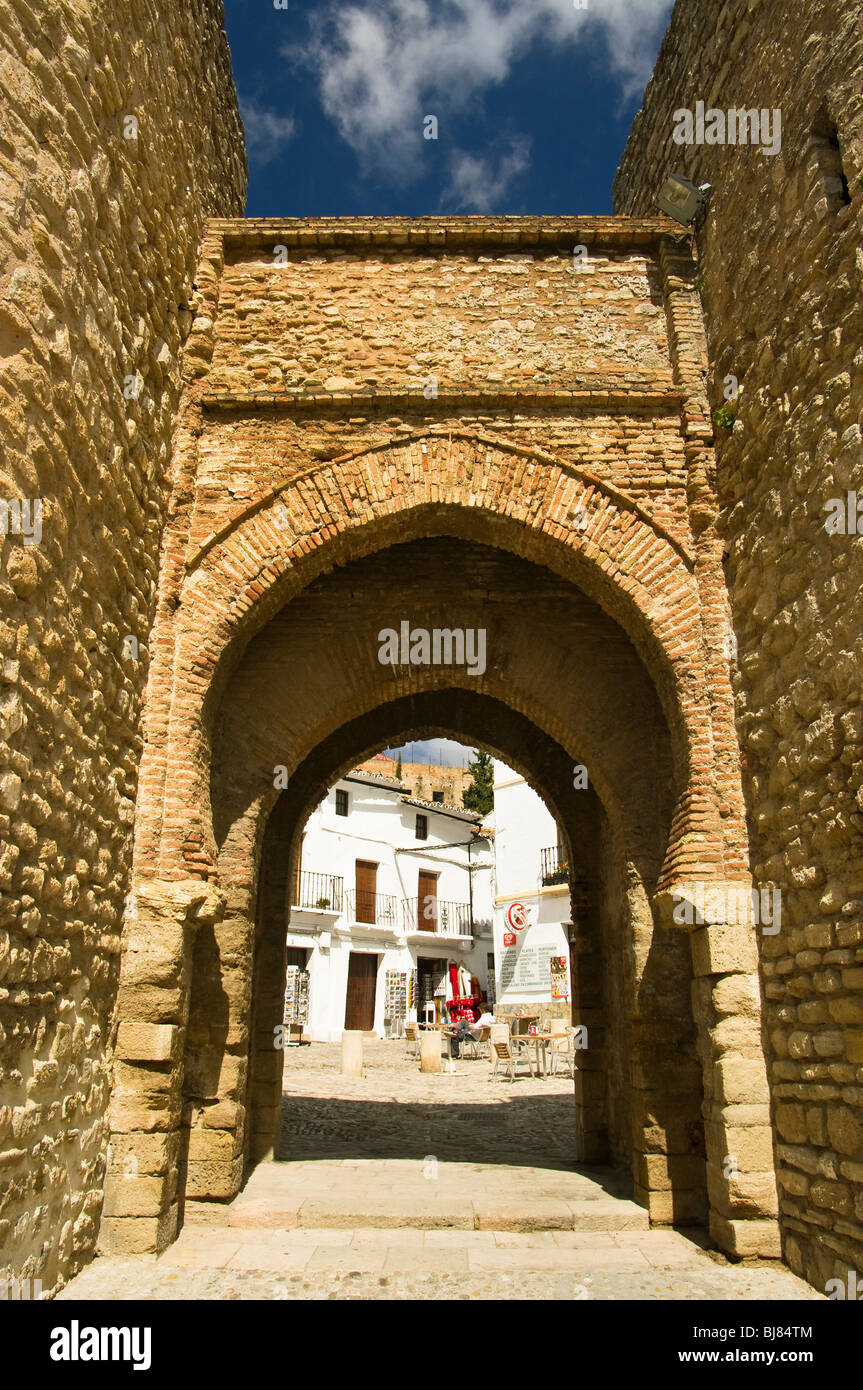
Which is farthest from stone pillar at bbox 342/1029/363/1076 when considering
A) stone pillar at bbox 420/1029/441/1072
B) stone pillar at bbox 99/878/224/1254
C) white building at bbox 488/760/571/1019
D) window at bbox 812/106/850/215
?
window at bbox 812/106/850/215

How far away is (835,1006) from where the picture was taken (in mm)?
3848

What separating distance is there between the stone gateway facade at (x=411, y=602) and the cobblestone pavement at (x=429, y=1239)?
0.71 ft

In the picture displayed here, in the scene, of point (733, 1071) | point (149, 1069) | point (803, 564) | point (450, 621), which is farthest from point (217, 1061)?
point (803, 564)

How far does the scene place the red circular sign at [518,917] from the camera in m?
22.2

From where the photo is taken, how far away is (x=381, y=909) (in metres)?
25.4

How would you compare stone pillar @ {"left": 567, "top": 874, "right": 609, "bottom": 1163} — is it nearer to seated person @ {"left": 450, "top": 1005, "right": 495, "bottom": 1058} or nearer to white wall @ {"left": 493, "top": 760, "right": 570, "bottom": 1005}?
seated person @ {"left": 450, "top": 1005, "right": 495, "bottom": 1058}

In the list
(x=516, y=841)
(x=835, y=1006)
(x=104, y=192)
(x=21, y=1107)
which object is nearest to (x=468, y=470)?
(x=104, y=192)

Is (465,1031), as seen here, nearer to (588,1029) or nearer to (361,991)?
(361,991)

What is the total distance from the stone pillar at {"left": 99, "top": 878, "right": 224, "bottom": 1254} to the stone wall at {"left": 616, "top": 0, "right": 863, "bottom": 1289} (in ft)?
9.84

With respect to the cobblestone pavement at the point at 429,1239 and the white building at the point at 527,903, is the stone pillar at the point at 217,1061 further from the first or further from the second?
the white building at the point at 527,903

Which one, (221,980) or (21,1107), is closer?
(21,1107)

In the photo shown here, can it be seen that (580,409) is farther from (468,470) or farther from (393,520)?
(393,520)

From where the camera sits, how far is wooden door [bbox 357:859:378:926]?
24859 mm

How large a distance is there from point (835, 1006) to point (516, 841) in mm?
19721
